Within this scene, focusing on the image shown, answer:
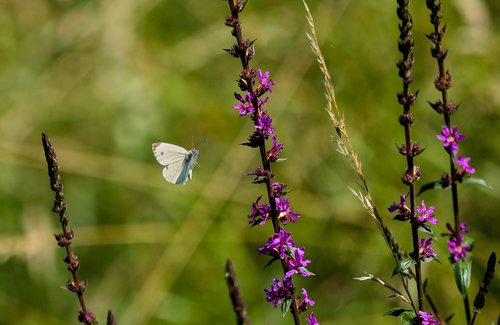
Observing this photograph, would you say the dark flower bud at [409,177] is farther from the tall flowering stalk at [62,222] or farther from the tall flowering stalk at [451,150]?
the tall flowering stalk at [62,222]

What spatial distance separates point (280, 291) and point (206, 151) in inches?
153

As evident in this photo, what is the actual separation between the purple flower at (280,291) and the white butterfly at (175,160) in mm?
887

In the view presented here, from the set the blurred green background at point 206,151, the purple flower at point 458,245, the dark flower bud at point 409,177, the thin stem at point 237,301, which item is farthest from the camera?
the blurred green background at point 206,151

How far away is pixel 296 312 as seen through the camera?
1.80 metres

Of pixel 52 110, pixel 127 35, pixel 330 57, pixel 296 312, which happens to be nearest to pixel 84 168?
pixel 52 110

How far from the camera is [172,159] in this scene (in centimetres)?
281

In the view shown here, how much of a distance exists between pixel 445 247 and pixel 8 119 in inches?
147

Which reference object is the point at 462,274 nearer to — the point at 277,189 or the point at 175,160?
the point at 277,189

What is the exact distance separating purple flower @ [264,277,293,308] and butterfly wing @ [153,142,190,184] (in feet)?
2.88

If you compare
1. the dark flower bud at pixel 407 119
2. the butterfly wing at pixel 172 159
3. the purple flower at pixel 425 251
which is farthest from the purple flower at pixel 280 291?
the butterfly wing at pixel 172 159

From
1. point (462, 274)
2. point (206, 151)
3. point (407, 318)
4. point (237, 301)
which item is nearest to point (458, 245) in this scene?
point (462, 274)

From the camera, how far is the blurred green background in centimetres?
486

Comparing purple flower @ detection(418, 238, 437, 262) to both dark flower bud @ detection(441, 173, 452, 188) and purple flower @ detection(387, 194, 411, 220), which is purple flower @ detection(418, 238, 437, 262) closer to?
purple flower @ detection(387, 194, 411, 220)

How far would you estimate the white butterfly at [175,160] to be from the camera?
2.69 meters
